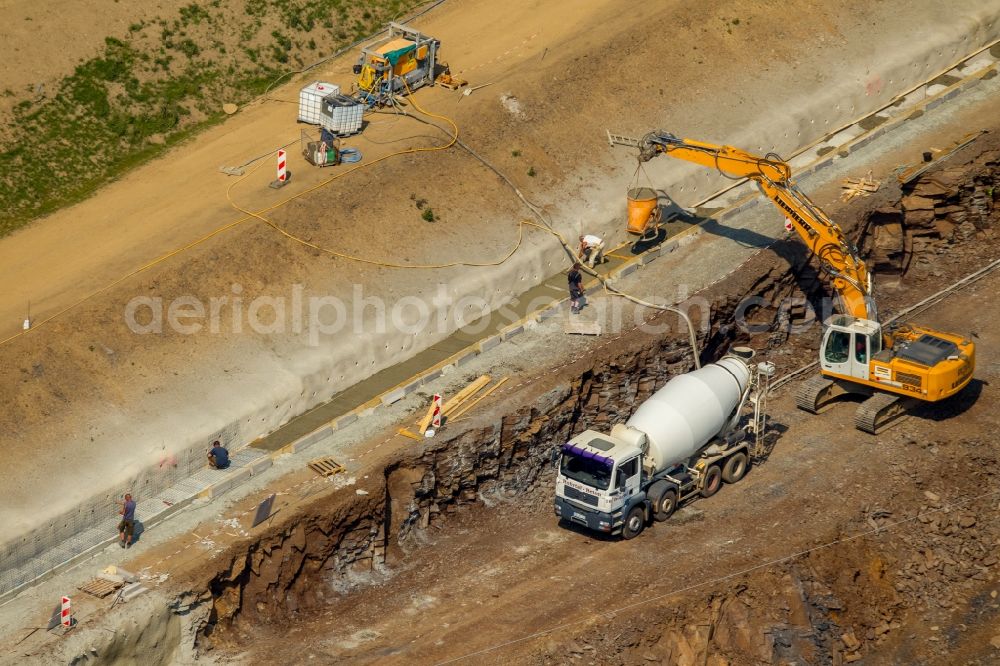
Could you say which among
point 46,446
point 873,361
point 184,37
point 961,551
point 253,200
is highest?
point 184,37

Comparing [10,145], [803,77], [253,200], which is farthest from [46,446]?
[803,77]

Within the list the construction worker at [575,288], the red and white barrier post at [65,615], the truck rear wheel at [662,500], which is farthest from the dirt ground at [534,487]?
the construction worker at [575,288]

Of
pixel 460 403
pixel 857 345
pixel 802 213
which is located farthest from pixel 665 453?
pixel 802 213

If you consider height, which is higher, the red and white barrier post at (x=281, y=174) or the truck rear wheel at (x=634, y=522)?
the red and white barrier post at (x=281, y=174)

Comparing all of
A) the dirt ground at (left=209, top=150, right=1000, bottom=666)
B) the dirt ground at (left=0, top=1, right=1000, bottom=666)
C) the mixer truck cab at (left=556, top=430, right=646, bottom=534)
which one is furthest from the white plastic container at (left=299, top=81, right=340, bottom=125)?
the mixer truck cab at (left=556, top=430, right=646, bottom=534)

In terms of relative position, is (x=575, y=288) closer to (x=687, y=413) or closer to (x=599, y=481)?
(x=687, y=413)

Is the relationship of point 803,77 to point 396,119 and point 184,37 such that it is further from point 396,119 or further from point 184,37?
point 184,37

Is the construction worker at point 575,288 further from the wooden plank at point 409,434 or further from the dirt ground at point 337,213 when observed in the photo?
the wooden plank at point 409,434
